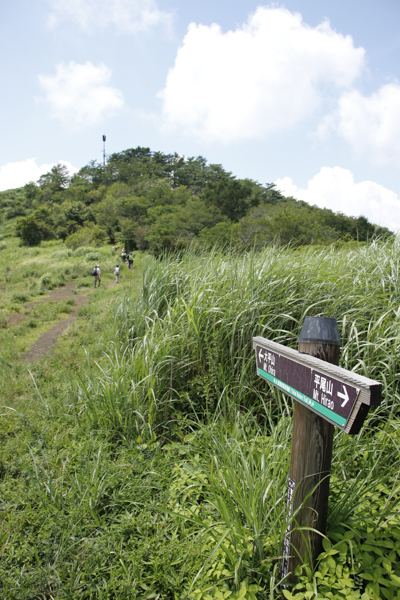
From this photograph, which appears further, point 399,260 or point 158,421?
point 399,260

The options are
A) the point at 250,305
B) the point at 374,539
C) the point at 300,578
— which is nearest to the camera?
the point at 300,578

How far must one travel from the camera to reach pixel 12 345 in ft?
24.3

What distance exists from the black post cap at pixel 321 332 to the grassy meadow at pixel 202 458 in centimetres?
77

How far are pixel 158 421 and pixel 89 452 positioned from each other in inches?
23.7

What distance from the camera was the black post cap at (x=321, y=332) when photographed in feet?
4.48

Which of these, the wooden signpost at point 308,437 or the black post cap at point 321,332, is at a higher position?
the black post cap at point 321,332

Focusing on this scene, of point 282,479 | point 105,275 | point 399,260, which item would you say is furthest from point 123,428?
point 105,275

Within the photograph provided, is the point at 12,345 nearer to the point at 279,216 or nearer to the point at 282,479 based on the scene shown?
the point at 282,479

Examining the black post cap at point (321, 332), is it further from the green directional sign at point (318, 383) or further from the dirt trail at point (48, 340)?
the dirt trail at point (48, 340)

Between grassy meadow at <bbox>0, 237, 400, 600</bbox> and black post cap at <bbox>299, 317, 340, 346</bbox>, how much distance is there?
0.77m

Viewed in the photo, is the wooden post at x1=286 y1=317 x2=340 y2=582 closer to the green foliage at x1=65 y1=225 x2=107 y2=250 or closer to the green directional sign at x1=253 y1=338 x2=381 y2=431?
the green directional sign at x1=253 y1=338 x2=381 y2=431

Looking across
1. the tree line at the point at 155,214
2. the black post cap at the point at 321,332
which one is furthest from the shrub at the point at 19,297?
the black post cap at the point at 321,332

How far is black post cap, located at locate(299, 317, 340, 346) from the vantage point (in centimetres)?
137

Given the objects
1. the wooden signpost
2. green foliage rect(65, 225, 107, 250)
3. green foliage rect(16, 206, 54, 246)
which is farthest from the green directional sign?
green foliage rect(16, 206, 54, 246)
